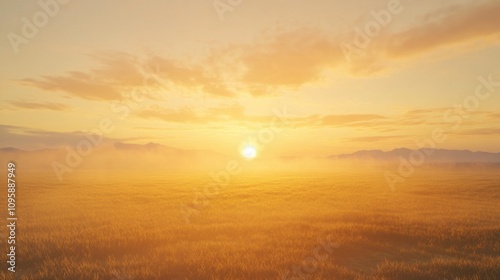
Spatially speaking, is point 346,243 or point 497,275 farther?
point 346,243

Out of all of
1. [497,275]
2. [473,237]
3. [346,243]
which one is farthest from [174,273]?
[473,237]

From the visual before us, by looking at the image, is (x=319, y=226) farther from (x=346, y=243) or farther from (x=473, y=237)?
(x=473, y=237)

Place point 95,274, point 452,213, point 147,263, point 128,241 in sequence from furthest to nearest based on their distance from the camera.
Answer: point 452,213, point 128,241, point 147,263, point 95,274

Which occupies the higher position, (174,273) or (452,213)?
(174,273)

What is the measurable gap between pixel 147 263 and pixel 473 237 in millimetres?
12152

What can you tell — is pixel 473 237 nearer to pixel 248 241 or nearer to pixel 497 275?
pixel 497 275

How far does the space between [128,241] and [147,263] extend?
2922 mm

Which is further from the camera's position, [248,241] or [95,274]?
[248,241]

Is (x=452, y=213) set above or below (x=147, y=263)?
below

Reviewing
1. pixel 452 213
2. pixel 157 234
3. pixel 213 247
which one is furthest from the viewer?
pixel 452 213

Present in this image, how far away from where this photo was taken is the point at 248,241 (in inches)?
465

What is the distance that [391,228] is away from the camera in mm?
14578

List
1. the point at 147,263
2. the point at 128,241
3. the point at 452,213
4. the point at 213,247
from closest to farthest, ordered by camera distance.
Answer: the point at 147,263, the point at 213,247, the point at 128,241, the point at 452,213

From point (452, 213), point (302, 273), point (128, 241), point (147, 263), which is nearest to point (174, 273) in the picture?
point (147, 263)
